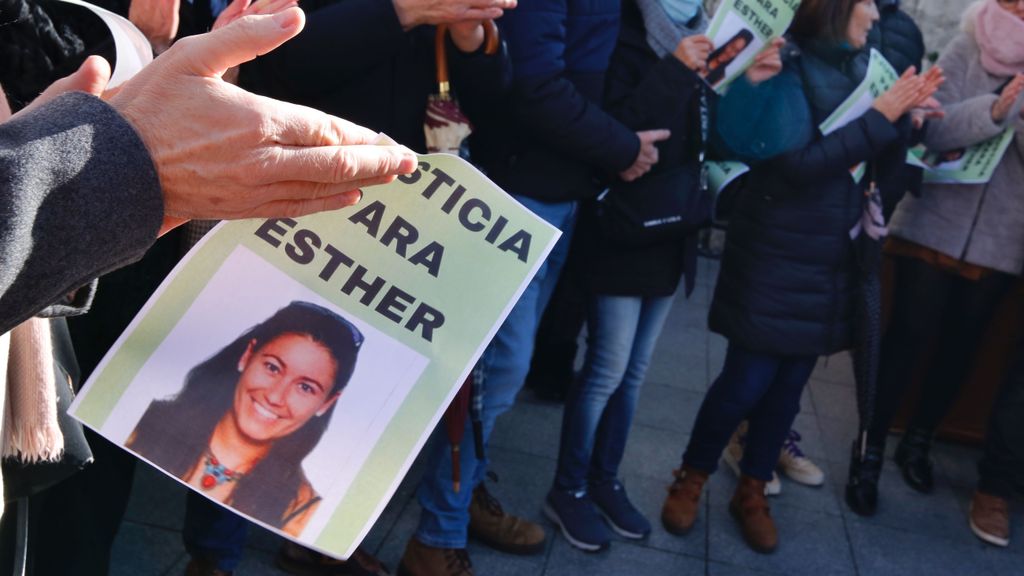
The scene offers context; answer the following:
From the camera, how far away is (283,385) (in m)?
1.28

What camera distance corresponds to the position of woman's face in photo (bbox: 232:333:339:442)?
126 cm

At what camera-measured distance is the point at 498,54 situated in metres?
2.32

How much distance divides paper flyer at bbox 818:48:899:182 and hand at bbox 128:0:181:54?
1933 mm

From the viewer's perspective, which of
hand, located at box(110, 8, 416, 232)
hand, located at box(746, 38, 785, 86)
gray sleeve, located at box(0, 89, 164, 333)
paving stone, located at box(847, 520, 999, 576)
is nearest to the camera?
gray sleeve, located at box(0, 89, 164, 333)

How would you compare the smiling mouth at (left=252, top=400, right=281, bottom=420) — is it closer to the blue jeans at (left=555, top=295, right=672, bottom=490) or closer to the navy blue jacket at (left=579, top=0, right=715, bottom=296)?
the navy blue jacket at (left=579, top=0, right=715, bottom=296)

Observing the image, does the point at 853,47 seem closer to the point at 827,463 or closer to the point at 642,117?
the point at 642,117

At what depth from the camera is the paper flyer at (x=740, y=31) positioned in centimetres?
276

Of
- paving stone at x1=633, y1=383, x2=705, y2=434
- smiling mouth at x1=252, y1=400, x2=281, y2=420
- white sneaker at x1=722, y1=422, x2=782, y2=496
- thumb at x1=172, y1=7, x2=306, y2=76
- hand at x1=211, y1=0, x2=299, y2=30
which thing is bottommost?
paving stone at x1=633, y1=383, x2=705, y2=434

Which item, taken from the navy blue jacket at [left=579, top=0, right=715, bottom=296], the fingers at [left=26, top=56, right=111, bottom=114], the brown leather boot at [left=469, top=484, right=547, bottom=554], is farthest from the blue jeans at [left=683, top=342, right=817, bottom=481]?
the fingers at [left=26, top=56, right=111, bottom=114]

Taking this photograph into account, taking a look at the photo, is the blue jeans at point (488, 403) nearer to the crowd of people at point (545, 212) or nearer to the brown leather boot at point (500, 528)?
the crowd of people at point (545, 212)

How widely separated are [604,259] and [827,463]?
1.70 meters

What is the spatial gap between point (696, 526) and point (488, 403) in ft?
3.58

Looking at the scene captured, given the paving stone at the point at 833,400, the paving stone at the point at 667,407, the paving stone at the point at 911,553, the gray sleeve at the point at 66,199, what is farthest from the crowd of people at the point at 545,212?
the paving stone at the point at 833,400

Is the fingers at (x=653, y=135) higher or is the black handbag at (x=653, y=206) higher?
the fingers at (x=653, y=135)
